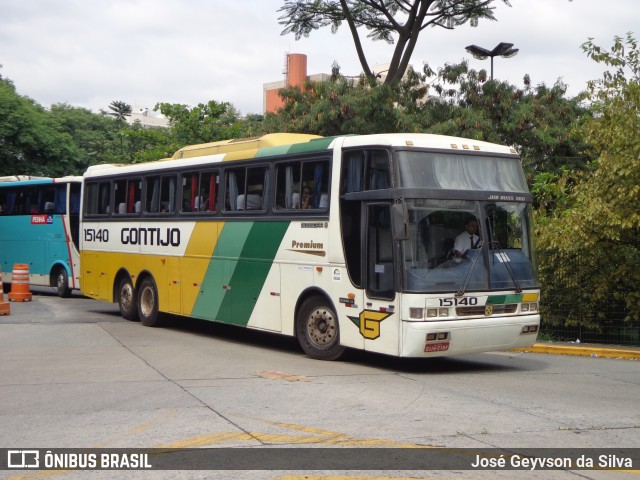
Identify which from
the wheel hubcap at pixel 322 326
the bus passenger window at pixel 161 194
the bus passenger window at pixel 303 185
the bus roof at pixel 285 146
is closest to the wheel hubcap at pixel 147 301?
the bus passenger window at pixel 161 194

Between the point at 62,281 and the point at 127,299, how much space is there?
887cm

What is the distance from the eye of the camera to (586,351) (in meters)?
15.4

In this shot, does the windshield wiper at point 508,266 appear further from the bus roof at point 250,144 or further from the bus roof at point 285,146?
the bus roof at point 250,144

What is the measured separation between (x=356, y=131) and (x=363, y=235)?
14.3 metres

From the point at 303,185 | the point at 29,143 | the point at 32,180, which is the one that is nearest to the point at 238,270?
the point at 303,185

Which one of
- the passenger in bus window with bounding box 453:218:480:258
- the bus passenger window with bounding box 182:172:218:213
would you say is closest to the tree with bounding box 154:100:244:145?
Result: the bus passenger window with bounding box 182:172:218:213

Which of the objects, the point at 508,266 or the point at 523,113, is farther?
the point at 523,113

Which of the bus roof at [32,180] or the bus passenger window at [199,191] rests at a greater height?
the bus roof at [32,180]

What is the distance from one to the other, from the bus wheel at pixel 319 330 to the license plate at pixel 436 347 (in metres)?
1.71

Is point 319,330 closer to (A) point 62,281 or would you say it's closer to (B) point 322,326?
(B) point 322,326

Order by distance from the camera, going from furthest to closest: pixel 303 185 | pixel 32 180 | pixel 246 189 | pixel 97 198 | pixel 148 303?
pixel 32 180 < pixel 97 198 < pixel 148 303 < pixel 246 189 < pixel 303 185

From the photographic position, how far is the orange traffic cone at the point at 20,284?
78.1 ft

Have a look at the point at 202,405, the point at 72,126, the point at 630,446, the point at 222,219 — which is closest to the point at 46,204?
the point at 222,219

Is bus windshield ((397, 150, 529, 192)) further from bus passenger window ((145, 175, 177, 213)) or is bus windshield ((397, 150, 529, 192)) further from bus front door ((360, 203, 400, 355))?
bus passenger window ((145, 175, 177, 213))
